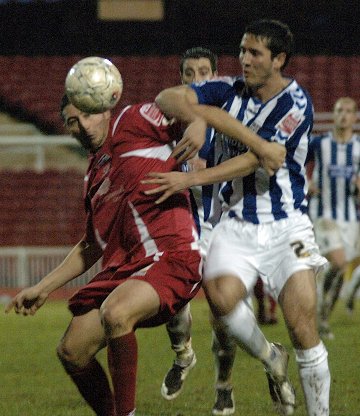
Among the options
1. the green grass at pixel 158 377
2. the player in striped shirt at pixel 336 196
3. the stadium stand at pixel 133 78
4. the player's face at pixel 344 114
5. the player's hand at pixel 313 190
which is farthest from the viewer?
the stadium stand at pixel 133 78

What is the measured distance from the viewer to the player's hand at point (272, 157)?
516 centimetres

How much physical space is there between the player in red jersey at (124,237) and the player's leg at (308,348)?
49cm

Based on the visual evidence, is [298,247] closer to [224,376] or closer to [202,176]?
[202,176]

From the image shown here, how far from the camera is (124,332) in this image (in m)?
4.87

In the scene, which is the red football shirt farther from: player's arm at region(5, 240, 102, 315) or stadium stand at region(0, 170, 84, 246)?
stadium stand at region(0, 170, 84, 246)

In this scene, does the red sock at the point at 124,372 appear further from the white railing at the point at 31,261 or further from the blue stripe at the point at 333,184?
the white railing at the point at 31,261

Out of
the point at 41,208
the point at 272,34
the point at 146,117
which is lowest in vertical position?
the point at 41,208

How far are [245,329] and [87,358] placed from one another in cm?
80

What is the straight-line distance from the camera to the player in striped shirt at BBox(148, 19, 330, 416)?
5301 millimetres

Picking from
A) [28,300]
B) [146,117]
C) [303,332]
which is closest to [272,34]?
[146,117]

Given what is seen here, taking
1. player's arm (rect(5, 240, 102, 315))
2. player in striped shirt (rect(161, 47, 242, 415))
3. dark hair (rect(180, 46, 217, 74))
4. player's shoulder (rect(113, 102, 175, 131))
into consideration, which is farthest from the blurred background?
player's shoulder (rect(113, 102, 175, 131))

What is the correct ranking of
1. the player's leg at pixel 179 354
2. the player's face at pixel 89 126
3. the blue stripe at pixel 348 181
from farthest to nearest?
the blue stripe at pixel 348 181
the player's leg at pixel 179 354
the player's face at pixel 89 126

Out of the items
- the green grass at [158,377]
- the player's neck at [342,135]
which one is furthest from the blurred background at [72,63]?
the player's neck at [342,135]

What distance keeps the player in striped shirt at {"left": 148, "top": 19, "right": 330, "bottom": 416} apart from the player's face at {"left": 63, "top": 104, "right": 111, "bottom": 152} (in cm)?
32
